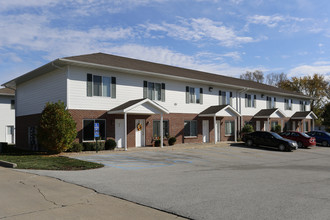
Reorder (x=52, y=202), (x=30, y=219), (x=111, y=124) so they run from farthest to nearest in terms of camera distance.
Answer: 1. (x=111, y=124)
2. (x=52, y=202)
3. (x=30, y=219)

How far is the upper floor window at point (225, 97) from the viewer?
97.0 feet

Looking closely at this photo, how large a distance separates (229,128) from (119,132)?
44.4 ft

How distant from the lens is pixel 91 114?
19781mm

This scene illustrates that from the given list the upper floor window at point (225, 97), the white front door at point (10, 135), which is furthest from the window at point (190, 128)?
the white front door at point (10, 135)

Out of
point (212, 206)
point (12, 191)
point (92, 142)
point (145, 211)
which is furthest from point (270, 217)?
point (92, 142)

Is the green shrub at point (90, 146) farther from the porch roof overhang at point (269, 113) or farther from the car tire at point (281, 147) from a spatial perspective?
the porch roof overhang at point (269, 113)

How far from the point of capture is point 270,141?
80.1 feet

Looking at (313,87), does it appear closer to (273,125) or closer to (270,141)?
(273,125)

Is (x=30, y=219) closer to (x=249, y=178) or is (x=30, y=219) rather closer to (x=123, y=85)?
(x=249, y=178)

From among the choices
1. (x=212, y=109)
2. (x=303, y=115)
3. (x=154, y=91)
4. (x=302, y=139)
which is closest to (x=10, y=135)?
(x=154, y=91)

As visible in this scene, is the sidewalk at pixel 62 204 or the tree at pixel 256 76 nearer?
the sidewalk at pixel 62 204

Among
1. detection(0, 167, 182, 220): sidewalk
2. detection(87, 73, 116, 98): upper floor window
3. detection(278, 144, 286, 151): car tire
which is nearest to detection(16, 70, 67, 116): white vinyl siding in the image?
detection(87, 73, 116, 98): upper floor window

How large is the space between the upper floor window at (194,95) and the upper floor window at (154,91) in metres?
3.09

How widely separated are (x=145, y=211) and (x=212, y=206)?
1545mm
